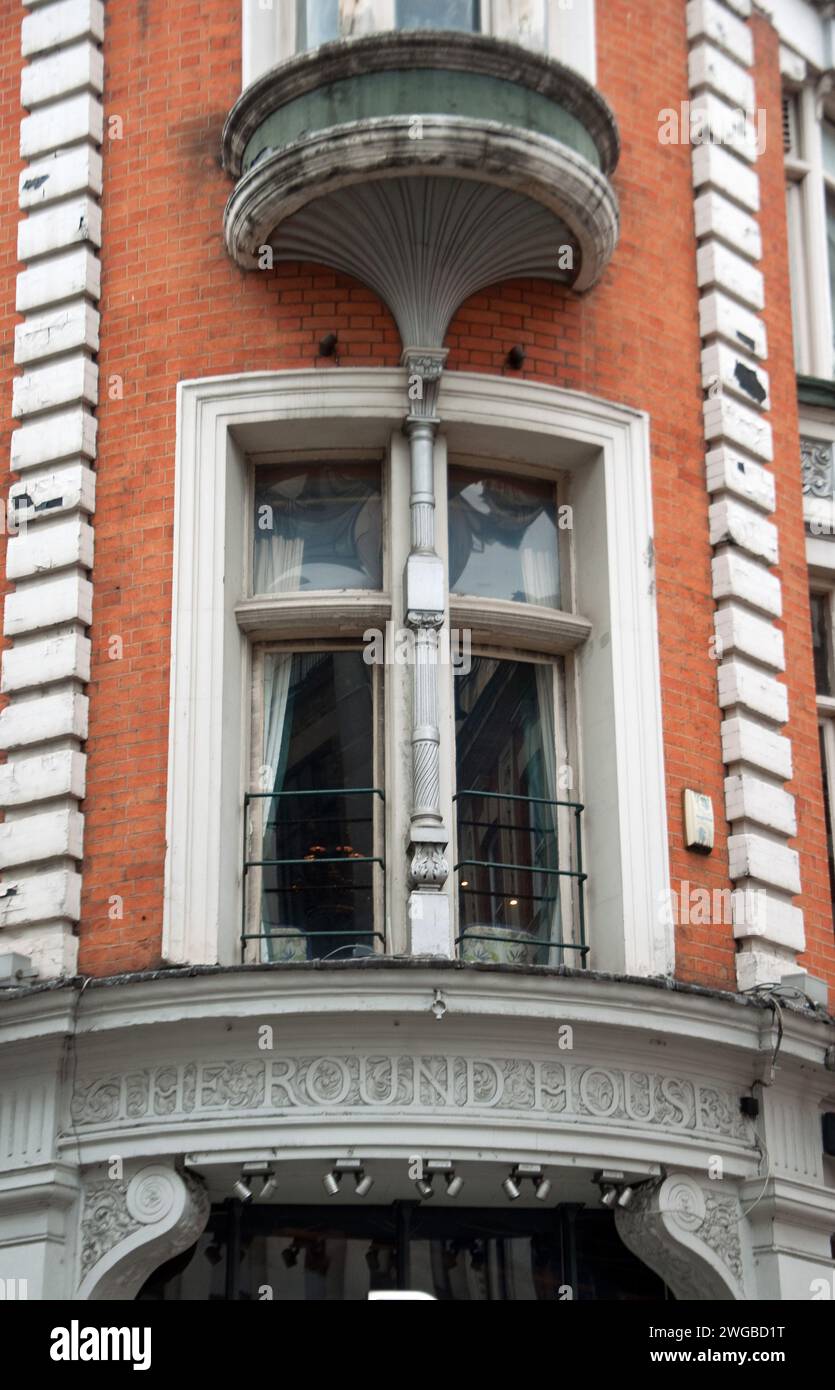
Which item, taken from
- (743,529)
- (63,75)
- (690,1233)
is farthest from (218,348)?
(690,1233)

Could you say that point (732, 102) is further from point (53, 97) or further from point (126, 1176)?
point (126, 1176)

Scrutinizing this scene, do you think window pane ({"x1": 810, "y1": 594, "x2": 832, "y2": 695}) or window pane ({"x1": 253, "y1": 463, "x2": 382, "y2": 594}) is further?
window pane ({"x1": 810, "y1": 594, "x2": 832, "y2": 695})

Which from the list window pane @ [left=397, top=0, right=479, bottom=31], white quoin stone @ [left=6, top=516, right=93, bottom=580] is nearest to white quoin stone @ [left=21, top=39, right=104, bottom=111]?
window pane @ [left=397, top=0, right=479, bottom=31]

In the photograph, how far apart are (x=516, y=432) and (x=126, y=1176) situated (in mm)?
4964

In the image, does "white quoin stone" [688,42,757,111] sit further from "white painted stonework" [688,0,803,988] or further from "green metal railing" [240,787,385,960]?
"green metal railing" [240,787,385,960]

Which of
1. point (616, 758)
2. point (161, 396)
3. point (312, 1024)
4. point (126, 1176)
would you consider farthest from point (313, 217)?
point (126, 1176)

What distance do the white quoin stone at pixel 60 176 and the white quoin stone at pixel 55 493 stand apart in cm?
188

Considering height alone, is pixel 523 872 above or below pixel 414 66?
below

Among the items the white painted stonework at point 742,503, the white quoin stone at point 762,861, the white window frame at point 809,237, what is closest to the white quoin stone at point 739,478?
the white painted stonework at point 742,503

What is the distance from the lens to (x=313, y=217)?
13.5 m

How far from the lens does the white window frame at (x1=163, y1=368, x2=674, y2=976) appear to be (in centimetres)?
1284

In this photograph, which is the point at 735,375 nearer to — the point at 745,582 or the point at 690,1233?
the point at 745,582

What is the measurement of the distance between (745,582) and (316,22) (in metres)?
4.43

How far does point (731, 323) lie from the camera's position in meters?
14.7
